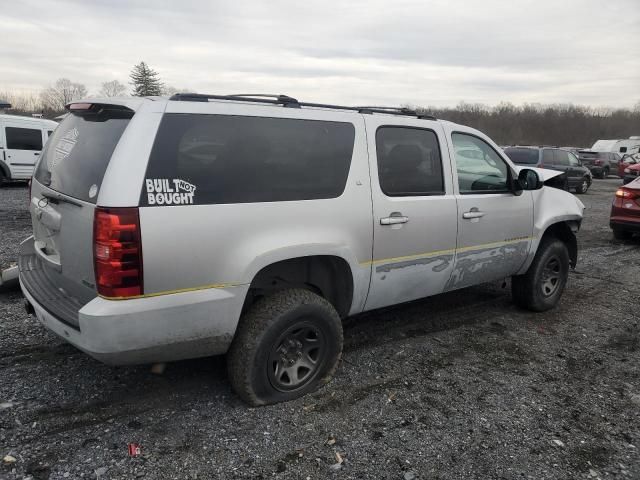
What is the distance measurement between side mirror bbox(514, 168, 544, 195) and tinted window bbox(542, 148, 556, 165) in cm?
1380

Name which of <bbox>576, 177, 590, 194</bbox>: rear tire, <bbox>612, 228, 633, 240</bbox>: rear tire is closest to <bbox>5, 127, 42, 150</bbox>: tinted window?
<bbox>612, 228, 633, 240</bbox>: rear tire

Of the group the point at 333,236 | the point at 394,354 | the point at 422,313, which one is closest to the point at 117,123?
the point at 333,236

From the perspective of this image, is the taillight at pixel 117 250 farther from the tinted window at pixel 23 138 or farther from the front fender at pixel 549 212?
the tinted window at pixel 23 138

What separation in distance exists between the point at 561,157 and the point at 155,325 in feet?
60.8

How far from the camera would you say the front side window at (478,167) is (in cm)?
418

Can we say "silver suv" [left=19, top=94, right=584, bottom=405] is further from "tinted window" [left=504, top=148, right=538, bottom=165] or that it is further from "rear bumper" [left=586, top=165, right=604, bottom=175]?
"rear bumper" [left=586, top=165, right=604, bottom=175]

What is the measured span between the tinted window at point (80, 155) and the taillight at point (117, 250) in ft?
0.68

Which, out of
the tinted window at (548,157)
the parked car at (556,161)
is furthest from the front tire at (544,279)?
the tinted window at (548,157)

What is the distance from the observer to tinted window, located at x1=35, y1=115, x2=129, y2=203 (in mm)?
2689

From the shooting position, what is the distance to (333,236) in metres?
3.23

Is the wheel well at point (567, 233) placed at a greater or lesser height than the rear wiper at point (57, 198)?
lesser

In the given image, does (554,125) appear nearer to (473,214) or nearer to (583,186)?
(583,186)

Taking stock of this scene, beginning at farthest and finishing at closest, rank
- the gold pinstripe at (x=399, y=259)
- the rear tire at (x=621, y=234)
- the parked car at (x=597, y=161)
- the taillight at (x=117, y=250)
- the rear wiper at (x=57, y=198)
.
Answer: the parked car at (x=597, y=161) → the rear tire at (x=621, y=234) → the rear wiper at (x=57, y=198) → the gold pinstripe at (x=399, y=259) → the taillight at (x=117, y=250)

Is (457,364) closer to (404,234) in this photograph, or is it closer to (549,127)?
(404,234)
